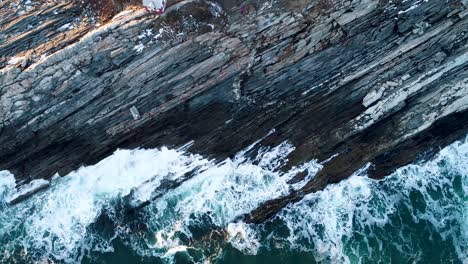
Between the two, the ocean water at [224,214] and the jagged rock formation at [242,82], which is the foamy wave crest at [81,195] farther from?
the jagged rock formation at [242,82]

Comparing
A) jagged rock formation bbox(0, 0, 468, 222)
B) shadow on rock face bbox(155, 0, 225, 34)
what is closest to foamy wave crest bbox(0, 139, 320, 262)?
jagged rock formation bbox(0, 0, 468, 222)

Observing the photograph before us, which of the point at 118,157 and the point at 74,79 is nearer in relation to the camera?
the point at 74,79

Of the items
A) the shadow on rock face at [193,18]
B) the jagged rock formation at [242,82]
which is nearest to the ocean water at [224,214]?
the jagged rock formation at [242,82]

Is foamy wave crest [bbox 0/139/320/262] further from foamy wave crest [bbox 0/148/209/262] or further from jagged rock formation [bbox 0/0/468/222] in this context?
jagged rock formation [bbox 0/0/468/222]

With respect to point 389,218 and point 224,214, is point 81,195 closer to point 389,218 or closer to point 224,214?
point 224,214

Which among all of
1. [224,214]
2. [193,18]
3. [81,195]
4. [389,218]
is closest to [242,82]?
[193,18]

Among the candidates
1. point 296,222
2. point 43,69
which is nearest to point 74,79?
point 43,69

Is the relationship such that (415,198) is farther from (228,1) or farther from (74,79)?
(74,79)
